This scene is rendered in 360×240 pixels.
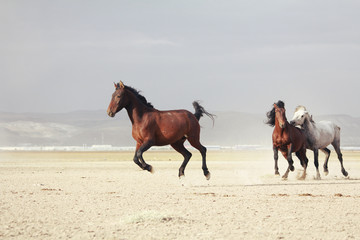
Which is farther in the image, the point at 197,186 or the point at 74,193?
the point at 197,186

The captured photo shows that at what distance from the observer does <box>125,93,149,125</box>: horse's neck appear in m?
17.5

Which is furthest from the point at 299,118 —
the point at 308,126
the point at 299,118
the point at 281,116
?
the point at 281,116

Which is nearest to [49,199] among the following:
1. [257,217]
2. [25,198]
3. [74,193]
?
[25,198]

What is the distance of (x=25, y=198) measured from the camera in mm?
13836

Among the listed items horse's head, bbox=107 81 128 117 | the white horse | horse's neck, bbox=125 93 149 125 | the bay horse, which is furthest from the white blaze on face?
horse's head, bbox=107 81 128 117

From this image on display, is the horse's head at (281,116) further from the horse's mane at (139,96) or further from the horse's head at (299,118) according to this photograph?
the horse's mane at (139,96)

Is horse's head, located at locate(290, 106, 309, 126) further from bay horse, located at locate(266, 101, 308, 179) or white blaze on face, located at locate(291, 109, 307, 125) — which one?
bay horse, located at locate(266, 101, 308, 179)

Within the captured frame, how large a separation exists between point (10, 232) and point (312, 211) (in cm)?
557

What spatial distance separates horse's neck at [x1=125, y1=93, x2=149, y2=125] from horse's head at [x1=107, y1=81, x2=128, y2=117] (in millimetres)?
191

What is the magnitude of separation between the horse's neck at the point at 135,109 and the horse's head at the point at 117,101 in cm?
19

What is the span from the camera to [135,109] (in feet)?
57.7

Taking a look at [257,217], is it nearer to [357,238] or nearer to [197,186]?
[357,238]

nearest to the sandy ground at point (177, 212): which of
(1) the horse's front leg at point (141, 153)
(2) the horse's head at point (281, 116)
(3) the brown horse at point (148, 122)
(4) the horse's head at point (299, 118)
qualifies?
(1) the horse's front leg at point (141, 153)

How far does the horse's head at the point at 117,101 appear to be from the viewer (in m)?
17.4
